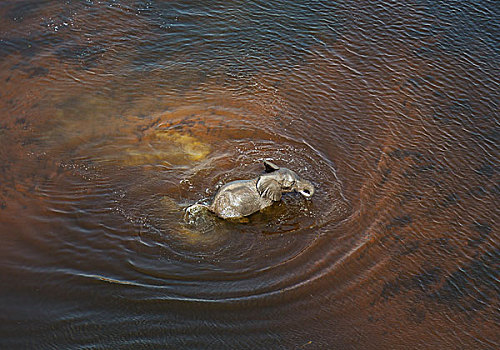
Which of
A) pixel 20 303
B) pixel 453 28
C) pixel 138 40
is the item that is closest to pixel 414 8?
pixel 453 28

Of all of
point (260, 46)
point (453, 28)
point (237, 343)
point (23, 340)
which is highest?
point (453, 28)

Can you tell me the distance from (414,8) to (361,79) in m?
3.96

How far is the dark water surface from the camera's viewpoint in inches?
291

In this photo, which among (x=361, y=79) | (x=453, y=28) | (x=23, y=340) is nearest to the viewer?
(x=23, y=340)

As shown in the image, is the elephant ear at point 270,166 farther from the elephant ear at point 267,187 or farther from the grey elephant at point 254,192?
the elephant ear at point 267,187

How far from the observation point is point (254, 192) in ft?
28.9

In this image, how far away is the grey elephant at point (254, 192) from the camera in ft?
28.4

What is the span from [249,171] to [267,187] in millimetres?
978

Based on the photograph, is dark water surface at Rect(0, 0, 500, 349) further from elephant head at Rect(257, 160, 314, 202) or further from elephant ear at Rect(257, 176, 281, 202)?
elephant ear at Rect(257, 176, 281, 202)

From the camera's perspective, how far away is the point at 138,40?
42.4ft

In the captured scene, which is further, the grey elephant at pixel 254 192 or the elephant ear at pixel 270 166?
the elephant ear at pixel 270 166

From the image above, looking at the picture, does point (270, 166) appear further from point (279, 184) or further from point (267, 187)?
point (267, 187)

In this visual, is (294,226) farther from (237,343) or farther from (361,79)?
(361,79)

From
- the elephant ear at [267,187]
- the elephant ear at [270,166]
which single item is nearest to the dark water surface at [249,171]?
the elephant ear at [267,187]
